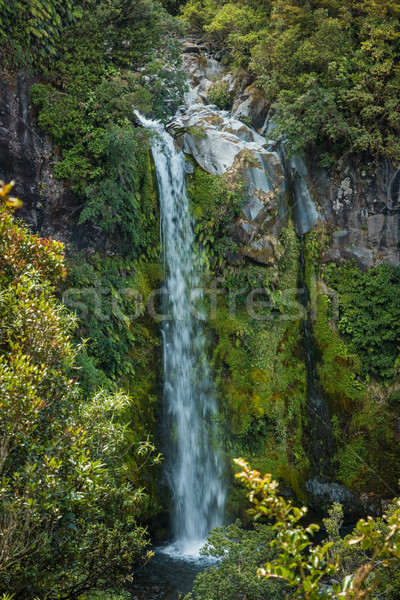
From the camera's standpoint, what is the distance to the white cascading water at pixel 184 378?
11016 mm

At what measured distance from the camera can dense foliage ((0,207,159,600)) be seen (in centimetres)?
381

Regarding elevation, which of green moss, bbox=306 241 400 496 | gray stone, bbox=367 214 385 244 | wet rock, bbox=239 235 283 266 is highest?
gray stone, bbox=367 214 385 244

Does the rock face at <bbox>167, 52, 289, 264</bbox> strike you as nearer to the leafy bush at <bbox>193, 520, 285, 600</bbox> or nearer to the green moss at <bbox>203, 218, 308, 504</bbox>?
the green moss at <bbox>203, 218, 308, 504</bbox>

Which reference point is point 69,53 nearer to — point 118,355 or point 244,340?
point 118,355

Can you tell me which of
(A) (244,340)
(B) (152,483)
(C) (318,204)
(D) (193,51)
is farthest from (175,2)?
(B) (152,483)

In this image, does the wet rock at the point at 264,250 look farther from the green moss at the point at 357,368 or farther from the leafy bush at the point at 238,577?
the leafy bush at the point at 238,577

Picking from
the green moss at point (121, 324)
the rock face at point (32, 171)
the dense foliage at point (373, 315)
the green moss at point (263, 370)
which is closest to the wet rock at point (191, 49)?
the rock face at point (32, 171)

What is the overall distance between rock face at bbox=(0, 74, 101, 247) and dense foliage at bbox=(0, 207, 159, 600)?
4.92m

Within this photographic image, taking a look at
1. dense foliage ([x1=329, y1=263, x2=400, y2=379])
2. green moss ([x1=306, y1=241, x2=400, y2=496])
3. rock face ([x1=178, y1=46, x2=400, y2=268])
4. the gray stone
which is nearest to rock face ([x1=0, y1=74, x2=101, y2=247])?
rock face ([x1=178, y1=46, x2=400, y2=268])

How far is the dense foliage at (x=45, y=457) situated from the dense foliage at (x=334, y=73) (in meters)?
10.5

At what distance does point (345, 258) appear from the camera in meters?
13.7

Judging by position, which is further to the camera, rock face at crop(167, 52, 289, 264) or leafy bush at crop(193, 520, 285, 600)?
rock face at crop(167, 52, 289, 264)

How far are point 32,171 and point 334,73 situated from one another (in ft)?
31.5

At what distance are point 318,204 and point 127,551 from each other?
39.0ft
